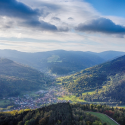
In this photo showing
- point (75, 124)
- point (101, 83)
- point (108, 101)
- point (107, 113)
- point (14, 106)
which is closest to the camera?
point (75, 124)

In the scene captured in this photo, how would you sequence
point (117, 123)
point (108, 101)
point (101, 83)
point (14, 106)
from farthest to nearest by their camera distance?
point (101, 83) → point (108, 101) → point (14, 106) → point (117, 123)

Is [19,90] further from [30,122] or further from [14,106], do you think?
[30,122]

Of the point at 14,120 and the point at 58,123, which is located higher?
the point at 58,123

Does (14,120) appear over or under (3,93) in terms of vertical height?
over

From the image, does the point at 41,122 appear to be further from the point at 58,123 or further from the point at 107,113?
the point at 107,113

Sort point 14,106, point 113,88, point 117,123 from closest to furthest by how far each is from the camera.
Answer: point 117,123 < point 14,106 < point 113,88

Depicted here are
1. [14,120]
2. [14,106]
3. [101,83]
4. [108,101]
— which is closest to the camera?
[14,120]

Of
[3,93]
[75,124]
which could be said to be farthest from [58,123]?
[3,93]

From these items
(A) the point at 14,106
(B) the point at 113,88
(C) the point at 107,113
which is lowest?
(A) the point at 14,106

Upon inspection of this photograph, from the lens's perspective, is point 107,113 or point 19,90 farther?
point 19,90

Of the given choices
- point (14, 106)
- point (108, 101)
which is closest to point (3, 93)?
point (14, 106)
